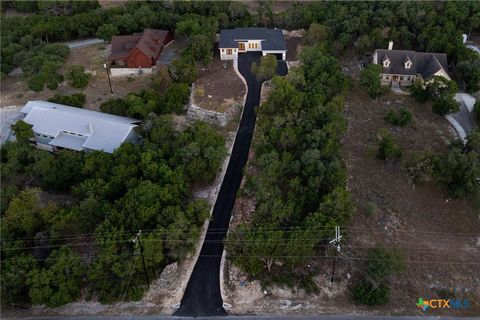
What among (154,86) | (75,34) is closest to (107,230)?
(154,86)

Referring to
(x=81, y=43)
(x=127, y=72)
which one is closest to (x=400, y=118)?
(x=127, y=72)

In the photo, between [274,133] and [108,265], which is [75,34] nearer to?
[274,133]

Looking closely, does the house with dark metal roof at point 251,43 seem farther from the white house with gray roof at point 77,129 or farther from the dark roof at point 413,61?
the white house with gray roof at point 77,129

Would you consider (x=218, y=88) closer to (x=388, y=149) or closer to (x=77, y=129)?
(x=77, y=129)

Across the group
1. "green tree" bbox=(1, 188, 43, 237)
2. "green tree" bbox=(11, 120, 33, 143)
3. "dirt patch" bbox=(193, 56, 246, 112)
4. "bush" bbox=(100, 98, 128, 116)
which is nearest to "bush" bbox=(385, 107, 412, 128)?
"dirt patch" bbox=(193, 56, 246, 112)

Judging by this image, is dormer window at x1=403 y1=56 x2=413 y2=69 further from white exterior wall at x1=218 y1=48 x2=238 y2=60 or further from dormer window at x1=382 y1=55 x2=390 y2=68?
white exterior wall at x1=218 y1=48 x2=238 y2=60

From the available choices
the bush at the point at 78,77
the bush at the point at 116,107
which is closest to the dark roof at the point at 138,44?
the bush at the point at 78,77
